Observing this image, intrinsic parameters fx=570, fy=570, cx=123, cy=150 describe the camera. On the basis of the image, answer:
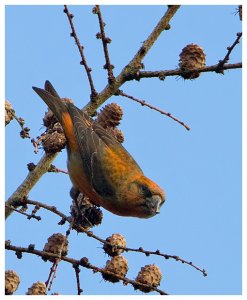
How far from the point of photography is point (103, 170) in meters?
5.54

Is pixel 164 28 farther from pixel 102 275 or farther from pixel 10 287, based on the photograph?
pixel 10 287

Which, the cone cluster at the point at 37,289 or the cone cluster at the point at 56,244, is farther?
the cone cluster at the point at 56,244

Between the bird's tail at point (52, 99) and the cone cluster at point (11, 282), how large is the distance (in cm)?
173

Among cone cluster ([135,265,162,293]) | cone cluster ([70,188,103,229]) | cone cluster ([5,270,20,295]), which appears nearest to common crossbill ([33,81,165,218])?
cone cluster ([70,188,103,229])

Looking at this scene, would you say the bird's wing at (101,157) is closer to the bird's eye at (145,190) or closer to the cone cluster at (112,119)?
the cone cluster at (112,119)

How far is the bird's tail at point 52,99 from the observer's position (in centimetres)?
503

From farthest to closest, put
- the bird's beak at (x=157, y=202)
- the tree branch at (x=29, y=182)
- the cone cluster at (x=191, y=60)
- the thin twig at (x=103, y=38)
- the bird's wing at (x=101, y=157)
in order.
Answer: the bird's wing at (x=101, y=157), the bird's beak at (x=157, y=202), the cone cluster at (x=191, y=60), the thin twig at (x=103, y=38), the tree branch at (x=29, y=182)

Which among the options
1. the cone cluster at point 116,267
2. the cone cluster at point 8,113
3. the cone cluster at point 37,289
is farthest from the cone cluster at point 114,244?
the cone cluster at point 8,113

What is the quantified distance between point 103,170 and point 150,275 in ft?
6.67

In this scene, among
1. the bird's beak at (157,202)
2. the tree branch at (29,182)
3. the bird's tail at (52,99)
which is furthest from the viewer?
the bird's beak at (157,202)

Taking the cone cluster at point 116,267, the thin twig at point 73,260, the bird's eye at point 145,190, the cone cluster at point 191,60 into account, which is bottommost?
the thin twig at point 73,260

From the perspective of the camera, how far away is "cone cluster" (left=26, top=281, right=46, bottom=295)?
3.32 m

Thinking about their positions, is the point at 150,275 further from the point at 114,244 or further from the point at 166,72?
the point at 166,72

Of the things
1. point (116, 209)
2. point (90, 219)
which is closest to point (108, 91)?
point (90, 219)
